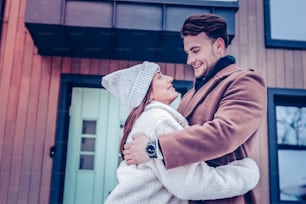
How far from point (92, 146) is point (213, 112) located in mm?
3434

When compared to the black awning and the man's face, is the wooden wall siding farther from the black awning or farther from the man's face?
the man's face

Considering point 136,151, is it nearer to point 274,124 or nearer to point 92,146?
point 92,146

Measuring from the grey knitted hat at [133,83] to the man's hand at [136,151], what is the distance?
159 millimetres

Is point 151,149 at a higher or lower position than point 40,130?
lower

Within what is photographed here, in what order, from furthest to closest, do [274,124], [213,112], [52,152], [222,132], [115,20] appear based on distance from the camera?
[274,124]
[52,152]
[115,20]
[213,112]
[222,132]

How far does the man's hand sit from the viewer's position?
1.41 metres

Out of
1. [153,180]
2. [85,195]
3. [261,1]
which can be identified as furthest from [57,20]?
[153,180]

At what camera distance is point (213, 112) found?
1.49m

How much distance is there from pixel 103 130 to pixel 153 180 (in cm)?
342

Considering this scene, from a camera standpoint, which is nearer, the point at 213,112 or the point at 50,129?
the point at 213,112

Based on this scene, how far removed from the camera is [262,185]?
4500 mm

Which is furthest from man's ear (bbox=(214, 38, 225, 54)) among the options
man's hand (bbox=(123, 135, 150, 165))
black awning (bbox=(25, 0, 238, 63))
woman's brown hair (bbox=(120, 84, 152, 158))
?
black awning (bbox=(25, 0, 238, 63))

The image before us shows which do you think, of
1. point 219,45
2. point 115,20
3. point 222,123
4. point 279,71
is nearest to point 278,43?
point 279,71

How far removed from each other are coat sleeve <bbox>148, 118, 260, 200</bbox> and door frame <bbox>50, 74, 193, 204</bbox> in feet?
10.5
